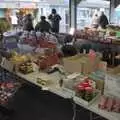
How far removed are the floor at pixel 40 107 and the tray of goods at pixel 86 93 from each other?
0.82 m

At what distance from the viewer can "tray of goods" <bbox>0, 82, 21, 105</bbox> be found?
8.39 feet

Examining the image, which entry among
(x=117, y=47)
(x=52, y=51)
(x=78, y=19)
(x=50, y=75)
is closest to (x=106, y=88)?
(x=50, y=75)

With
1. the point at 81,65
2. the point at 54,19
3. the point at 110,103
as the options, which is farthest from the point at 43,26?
the point at 110,103

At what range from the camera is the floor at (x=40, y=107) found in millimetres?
2859

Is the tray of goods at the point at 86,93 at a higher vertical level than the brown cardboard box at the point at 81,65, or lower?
lower

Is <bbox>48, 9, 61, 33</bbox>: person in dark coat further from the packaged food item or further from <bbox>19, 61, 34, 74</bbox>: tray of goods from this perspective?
the packaged food item

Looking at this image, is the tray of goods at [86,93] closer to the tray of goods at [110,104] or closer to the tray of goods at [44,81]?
the tray of goods at [110,104]

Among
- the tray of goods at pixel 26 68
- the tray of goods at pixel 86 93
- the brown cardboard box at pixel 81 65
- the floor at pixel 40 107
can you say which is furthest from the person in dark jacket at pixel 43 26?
the tray of goods at pixel 86 93

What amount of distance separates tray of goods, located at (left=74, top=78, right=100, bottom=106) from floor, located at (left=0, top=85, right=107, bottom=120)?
0.82 m

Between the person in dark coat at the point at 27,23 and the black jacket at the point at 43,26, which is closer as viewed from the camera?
the black jacket at the point at 43,26

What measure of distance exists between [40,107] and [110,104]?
151 centimetres

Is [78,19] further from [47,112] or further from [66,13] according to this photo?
[47,112]

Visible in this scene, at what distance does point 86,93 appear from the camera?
188 cm

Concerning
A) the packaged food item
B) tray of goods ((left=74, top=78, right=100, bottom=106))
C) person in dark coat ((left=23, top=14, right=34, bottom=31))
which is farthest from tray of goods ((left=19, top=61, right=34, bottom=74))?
person in dark coat ((left=23, top=14, right=34, bottom=31))
